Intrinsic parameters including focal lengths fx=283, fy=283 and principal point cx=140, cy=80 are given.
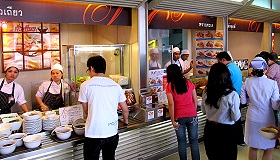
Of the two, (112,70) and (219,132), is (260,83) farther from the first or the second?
(112,70)

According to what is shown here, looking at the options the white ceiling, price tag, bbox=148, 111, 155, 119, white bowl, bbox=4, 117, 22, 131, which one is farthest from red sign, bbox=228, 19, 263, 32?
white bowl, bbox=4, 117, 22, 131

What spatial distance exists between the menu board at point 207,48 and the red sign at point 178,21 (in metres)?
0.28

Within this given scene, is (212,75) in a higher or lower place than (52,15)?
lower

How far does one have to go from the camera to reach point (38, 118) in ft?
9.70

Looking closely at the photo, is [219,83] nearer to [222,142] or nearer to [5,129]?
[222,142]

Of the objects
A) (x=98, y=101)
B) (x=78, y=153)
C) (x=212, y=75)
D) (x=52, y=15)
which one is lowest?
(x=78, y=153)

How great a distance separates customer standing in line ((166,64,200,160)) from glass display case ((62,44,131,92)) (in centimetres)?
106

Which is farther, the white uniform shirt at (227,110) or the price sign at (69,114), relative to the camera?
the price sign at (69,114)

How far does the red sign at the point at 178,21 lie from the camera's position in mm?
4316

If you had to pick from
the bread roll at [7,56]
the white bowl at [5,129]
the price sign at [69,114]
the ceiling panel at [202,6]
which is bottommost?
Answer: the white bowl at [5,129]

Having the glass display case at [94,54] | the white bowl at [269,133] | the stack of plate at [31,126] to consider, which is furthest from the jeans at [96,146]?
the white bowl at [269,133]

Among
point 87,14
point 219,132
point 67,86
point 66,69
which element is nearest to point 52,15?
point 87,14

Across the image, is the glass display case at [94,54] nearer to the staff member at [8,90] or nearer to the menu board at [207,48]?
the staff member at [8,90]

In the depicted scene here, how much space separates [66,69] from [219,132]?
2.16m
